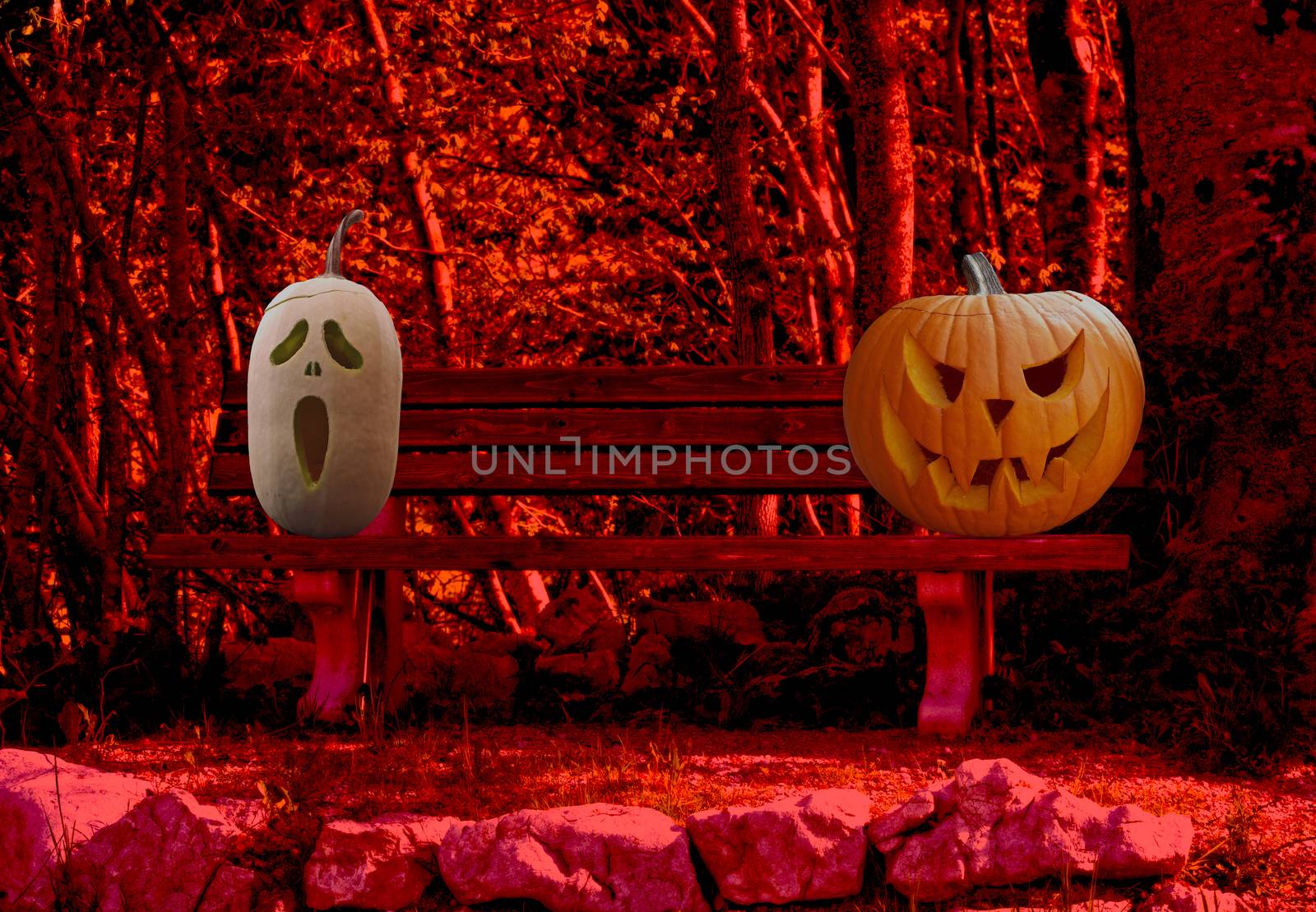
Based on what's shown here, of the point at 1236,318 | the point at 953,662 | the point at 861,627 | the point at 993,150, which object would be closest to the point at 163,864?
the point at 953,662

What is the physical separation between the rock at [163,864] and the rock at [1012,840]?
151 cm

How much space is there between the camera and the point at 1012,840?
327 centimetres

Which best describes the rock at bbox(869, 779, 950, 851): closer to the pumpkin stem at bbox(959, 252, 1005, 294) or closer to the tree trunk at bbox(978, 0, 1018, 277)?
the pumpkin stem at bbox(959, 252, 1005, 294)

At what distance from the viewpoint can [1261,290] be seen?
4547 millimetres

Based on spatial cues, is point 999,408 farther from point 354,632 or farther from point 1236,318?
point 354,632

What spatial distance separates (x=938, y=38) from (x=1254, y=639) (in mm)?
7768

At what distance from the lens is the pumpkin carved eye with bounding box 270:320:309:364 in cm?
272

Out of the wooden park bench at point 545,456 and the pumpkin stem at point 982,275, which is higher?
the pumpkin stem at point 982,275

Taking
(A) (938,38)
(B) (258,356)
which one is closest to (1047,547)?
(B) (258,356)

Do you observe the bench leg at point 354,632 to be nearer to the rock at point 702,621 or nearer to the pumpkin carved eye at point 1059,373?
the rock at point 702,621

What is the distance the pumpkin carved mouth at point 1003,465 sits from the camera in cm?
311

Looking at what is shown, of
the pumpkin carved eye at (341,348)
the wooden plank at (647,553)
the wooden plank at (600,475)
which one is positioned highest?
the pumpkin carved eye at (341,348)

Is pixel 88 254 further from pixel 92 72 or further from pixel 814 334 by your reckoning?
pixel 814 334

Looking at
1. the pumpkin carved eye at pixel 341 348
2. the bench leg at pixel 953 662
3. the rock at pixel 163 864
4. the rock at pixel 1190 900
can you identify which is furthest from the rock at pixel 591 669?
the pumpkin carved eye at pixel 341 348
